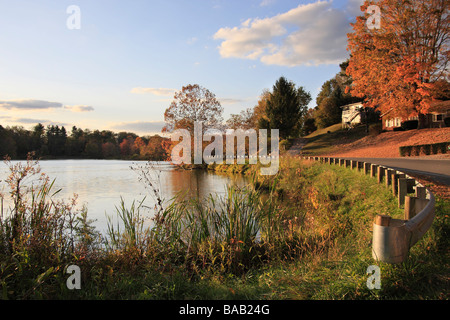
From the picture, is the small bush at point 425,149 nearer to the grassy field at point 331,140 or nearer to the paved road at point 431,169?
the paved road at point 431,169

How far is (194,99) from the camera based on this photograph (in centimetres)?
3075

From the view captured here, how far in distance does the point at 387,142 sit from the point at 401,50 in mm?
7929

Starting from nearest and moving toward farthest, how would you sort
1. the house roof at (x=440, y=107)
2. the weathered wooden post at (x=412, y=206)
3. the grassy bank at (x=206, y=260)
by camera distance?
1. the grassy bank at (x=206, y=260)
2. the weathered wooden post at (x=412, y=206)
3. the house roof at (x=440, y=107)

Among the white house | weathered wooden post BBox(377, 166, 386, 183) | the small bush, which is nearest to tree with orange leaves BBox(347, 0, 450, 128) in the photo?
the small bush

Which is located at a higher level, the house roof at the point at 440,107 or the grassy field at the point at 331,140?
the house roof at the point at 440,107

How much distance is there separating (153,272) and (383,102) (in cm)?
2550

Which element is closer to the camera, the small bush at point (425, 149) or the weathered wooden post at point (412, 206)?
the weathered wooden post at point (412, 206)

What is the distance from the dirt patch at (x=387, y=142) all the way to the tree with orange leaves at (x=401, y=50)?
7.32ft

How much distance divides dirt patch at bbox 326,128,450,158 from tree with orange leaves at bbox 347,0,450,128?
2.23m

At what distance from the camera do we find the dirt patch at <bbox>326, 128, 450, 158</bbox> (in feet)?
72.3

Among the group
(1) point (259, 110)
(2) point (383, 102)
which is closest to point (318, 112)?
(1) point (259, 110)

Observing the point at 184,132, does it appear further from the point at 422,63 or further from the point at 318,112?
the point at 318,112

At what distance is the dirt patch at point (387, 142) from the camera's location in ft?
72.3

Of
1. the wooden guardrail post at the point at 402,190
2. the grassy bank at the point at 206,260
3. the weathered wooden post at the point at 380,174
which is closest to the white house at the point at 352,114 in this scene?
the weathered wooden post at the point at 380,174
